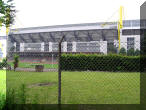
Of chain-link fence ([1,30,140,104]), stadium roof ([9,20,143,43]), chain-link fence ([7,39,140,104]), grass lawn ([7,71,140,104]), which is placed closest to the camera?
chain-link fence ([1,30,140,104])

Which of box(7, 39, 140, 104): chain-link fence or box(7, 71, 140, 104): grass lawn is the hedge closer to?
box(7, 39, 140, 104): chain-link fence

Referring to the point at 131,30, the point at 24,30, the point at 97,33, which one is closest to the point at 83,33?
the point at 97,33

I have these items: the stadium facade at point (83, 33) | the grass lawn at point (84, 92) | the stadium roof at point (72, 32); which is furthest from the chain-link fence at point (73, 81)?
the stadium roof at point (72, 32)

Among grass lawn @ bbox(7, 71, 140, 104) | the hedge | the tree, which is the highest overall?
the tree

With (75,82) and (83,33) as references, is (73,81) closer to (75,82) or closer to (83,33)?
(75,82)

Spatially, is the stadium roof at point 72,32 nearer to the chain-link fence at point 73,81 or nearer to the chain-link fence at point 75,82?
the chain-link fence at point 75,82

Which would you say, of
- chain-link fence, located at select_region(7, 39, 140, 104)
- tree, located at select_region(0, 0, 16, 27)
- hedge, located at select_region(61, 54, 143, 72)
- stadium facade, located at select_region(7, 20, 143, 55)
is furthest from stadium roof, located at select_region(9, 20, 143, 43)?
tree, located at select_region(0, 0, 16, 27)

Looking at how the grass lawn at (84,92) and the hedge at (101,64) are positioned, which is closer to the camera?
the grass lawn at (84,92)

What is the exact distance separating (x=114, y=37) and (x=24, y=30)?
82.2 feet

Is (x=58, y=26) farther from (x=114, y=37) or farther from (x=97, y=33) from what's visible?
(x=114, y=37)

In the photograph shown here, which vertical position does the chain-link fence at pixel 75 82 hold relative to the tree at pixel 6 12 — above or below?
below

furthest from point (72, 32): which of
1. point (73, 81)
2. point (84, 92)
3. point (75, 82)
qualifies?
point (84, 92)

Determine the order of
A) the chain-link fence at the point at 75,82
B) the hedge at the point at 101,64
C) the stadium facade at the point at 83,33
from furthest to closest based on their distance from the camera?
the stadium facade at the point at 83,33
the hedge at the point at 101,64
the chain-link fence at the point at 75,82

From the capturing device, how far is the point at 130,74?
10039 mm
